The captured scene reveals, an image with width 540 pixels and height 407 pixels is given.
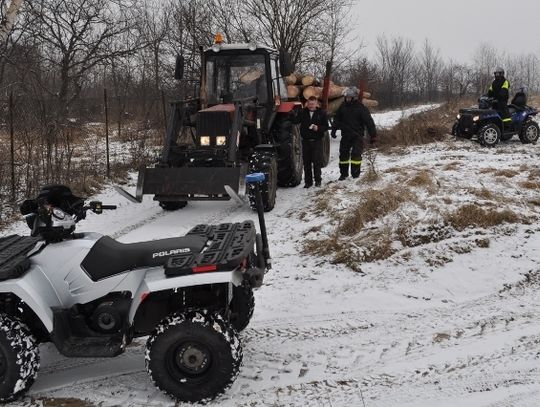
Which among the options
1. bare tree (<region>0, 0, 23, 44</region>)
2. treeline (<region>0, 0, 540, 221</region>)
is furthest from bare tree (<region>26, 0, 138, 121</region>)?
bare tree (<region>0, 0, 23, 44</region>)

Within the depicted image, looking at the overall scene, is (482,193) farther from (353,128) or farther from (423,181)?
(353,128)

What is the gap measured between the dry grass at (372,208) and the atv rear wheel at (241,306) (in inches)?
98.2

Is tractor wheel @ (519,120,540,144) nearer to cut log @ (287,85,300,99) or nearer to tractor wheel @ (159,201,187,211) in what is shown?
cut log @ (287,85,300,99)

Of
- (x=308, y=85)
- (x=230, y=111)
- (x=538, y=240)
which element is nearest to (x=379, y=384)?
(x=538, y=240)

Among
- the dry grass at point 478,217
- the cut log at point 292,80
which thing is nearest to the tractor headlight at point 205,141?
the dry grass at point 478,217

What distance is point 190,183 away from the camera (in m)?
7.41

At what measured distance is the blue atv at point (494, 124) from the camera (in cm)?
1260

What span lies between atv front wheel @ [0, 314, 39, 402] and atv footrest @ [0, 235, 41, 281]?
0.31 meters

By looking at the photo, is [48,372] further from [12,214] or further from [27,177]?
[27,177]

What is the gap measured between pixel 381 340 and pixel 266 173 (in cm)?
424

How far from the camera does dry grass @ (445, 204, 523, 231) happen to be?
5.80 metres

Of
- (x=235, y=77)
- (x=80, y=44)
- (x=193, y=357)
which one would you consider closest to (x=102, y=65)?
(x=80, y=44)

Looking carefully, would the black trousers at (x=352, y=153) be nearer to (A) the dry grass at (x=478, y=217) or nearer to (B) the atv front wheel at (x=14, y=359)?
(A) the dry grass at (x=478, y=217)

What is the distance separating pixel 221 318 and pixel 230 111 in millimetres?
5369
